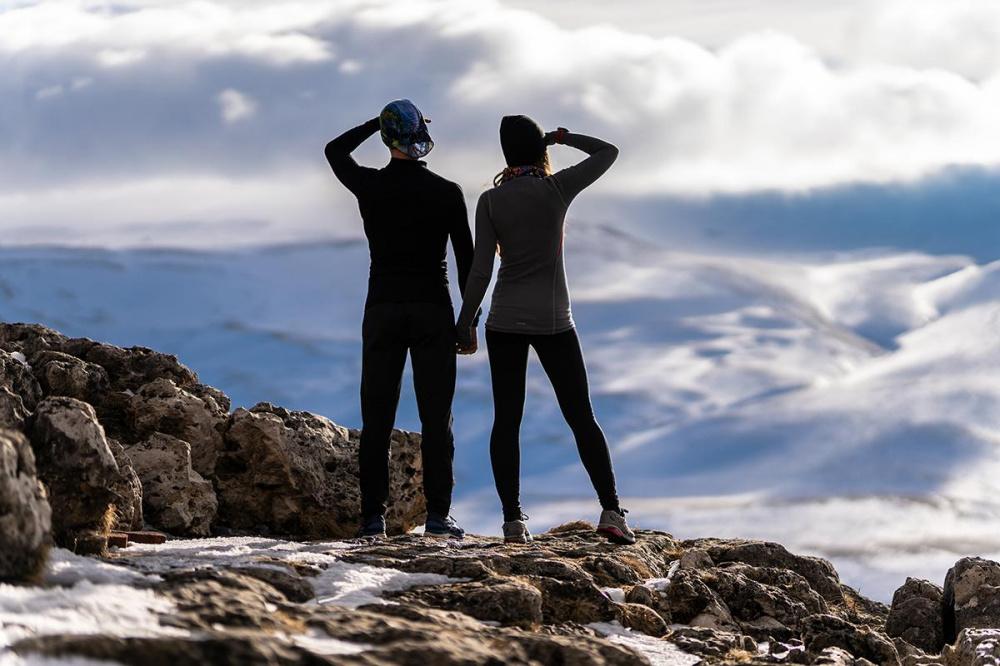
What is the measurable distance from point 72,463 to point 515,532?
163 inches

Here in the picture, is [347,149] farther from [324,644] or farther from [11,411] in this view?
[324,644]

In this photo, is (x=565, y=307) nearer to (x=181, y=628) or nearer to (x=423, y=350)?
(x=423, y=350)

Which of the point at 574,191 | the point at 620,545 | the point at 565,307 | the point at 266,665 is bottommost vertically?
the point at 266,665

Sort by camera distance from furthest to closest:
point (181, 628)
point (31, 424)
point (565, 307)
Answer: point (565, 307) < point (31, 424) < point (181, 628)

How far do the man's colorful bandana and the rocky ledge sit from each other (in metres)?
3.40

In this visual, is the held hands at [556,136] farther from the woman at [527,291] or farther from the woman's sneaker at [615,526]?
the woman's sneaker at [615,526]

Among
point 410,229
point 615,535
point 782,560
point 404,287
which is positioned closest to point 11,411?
point 404,287

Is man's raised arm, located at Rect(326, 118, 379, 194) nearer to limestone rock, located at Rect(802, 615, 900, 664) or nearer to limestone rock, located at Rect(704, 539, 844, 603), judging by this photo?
limestone rock, located at Rect(704, 539, 844, 603)

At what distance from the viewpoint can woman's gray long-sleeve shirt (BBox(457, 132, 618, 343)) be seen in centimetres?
1153

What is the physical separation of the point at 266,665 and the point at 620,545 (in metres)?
6.50

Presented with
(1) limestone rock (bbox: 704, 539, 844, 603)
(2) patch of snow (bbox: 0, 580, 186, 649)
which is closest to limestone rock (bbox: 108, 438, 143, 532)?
(2) patch of snow (bbox: 0, 580, 186, 649)

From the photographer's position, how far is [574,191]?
38.4 feet

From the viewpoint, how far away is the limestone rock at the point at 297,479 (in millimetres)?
14156

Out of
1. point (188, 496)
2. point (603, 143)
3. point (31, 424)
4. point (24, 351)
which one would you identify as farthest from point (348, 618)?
point (24, 351)
